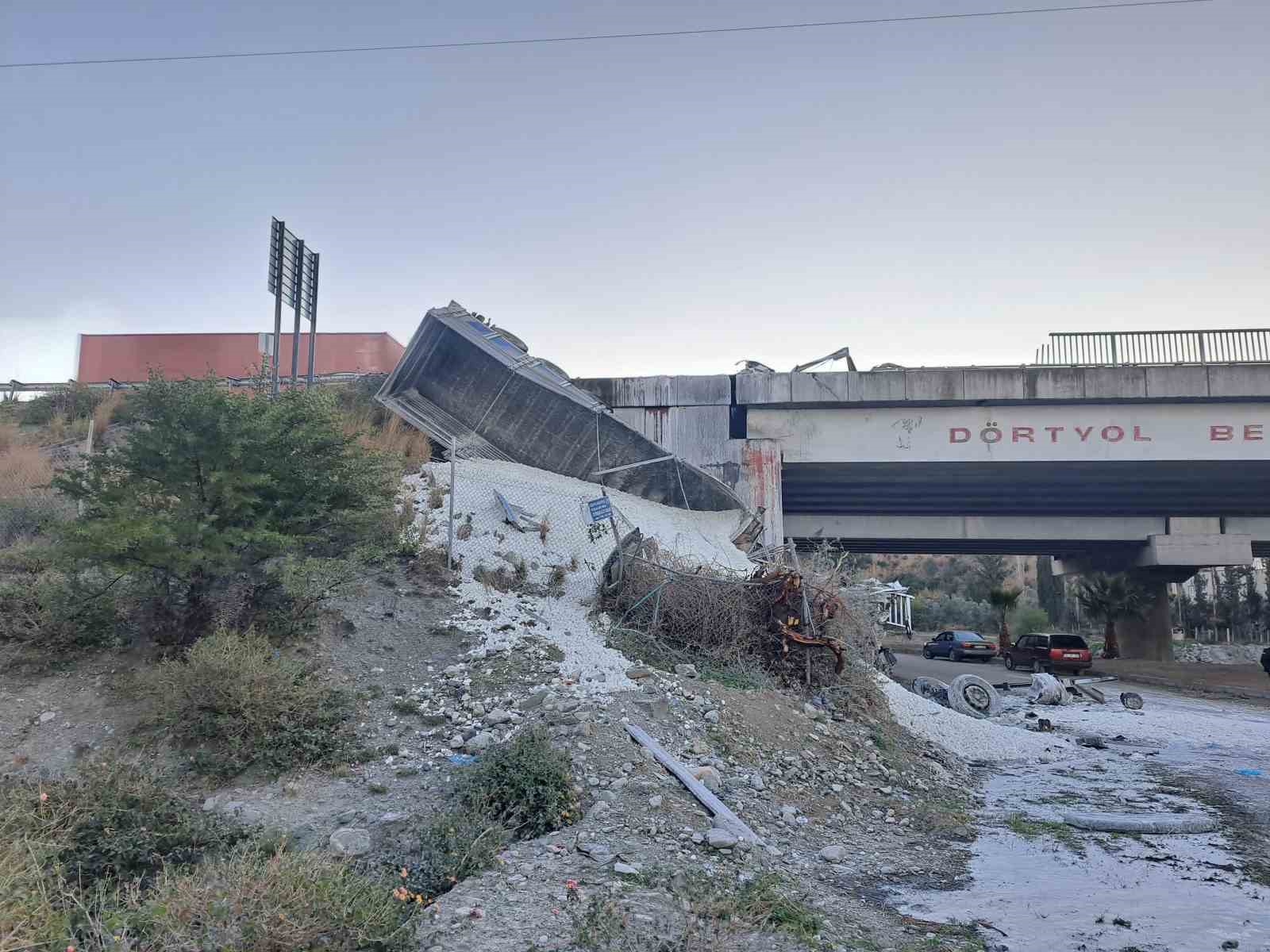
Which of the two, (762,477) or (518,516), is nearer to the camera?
(518,516)

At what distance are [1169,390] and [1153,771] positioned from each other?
44.0 feet

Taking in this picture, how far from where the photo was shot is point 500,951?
175 inches

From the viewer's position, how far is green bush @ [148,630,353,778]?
7.45m

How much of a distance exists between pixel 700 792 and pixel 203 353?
69.2 ft

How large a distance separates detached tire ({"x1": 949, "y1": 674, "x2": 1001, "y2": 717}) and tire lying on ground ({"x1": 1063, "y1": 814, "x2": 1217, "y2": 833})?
235 inches

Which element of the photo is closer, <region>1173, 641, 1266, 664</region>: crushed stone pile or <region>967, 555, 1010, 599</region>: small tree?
<region>1173, 641, 1266, 664</region>: crushed stone pile

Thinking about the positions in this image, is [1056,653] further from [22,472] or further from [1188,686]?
[22,472]

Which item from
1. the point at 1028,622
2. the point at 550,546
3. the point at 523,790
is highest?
the point at 550,546

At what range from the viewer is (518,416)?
18172 mm

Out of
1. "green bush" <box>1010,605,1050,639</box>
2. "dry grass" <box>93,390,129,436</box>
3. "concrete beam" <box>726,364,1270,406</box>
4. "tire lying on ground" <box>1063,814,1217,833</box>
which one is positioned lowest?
"tire lying on ground" <box>1063,814,1217,833</box>

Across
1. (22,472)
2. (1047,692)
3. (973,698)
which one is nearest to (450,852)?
(973,698)

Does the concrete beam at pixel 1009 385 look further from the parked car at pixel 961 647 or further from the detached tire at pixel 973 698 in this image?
the parked car at pixel 961 647

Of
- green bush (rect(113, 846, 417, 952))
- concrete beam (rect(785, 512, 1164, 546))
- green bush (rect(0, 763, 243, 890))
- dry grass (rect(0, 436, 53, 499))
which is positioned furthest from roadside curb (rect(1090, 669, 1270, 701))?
dry grass (rect(0, 436, 53, 499))

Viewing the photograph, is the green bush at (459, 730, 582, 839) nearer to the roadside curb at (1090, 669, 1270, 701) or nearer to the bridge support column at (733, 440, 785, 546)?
the bridge support column at (733, 440, 785, 546)
